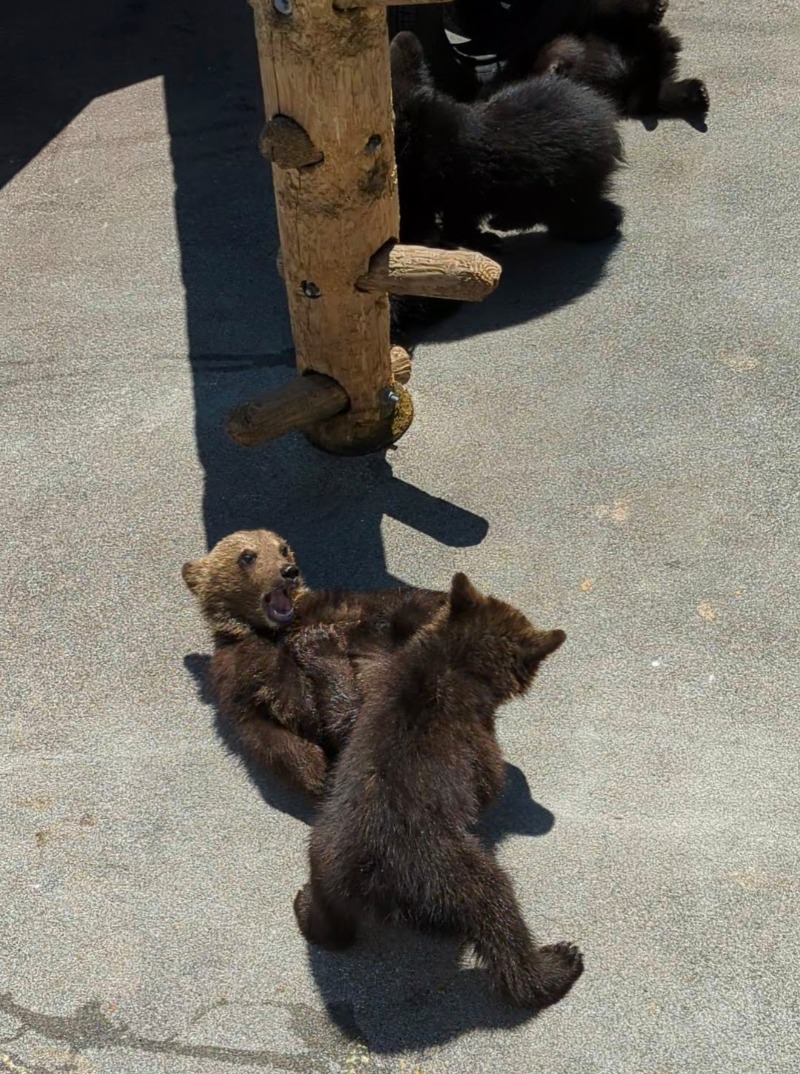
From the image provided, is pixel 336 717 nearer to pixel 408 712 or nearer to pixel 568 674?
pixel 408 712

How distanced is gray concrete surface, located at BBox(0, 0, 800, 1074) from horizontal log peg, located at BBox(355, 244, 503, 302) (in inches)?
37.9

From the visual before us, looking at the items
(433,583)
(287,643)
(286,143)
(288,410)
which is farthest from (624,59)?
(287,643)

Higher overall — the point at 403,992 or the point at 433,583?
the point at 433,583

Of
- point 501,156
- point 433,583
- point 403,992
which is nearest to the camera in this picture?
point 403,992

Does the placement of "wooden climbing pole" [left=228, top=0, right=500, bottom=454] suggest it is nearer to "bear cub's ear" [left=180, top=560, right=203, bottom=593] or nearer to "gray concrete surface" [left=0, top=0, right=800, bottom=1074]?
"gray concrete surface" [left=0, top=0, right=800, bottom=1074]

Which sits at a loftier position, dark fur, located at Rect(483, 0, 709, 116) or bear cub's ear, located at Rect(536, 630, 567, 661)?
dark fur, located at Rect(483, 0, 709, 116)

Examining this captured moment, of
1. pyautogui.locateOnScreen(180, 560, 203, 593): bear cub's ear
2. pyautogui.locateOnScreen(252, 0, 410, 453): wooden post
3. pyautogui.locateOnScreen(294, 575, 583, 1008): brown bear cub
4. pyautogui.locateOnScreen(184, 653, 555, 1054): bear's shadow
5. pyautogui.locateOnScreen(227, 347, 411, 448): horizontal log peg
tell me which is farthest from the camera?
pyautogui.locateOnScreen(227, 347, 411, 448): horizontal log peg

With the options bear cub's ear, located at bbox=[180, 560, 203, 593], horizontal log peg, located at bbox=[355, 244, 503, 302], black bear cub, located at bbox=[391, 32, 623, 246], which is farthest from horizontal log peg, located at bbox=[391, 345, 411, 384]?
bear cub's ear, located at bbox=[180, 560, 203, 593]

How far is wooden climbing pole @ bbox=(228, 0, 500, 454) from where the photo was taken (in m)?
4.21

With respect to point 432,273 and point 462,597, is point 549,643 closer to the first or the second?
point 462,597

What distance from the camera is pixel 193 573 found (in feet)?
15.0

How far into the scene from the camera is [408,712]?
366 centimetres

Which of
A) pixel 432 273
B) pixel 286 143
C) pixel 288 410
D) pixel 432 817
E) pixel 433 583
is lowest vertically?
pixel 433 583

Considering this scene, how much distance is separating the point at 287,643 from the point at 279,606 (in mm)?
192
